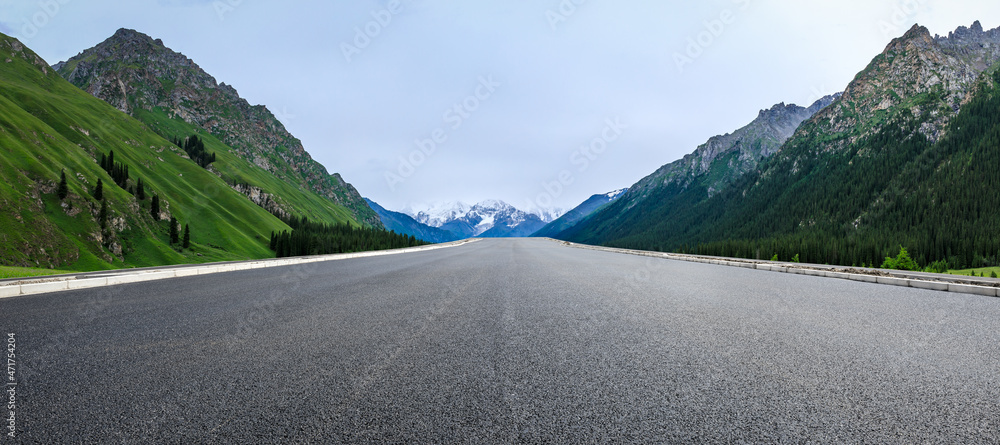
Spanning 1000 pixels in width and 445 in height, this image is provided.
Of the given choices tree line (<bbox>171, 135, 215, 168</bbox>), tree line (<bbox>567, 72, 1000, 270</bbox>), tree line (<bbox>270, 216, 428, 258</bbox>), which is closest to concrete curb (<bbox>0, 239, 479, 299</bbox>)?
tree line (<bbox>270, 216, 428, 258</bbox>)

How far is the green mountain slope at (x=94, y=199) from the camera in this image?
62625 mm

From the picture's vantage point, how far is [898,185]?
446 ft

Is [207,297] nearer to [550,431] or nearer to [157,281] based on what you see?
[157,281]

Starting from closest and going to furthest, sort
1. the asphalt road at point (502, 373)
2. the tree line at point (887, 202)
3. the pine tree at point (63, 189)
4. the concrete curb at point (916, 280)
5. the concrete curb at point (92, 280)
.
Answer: the asphalt road at point (502, 373)
the concrete curb at point (92, 280)
the concrete curb at point (916, 280)
the pine tree at point (63, 189)
the tree line at point (887, 202)

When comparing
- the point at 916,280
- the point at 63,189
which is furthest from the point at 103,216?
the point at 916,280

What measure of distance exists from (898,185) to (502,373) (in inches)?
7242

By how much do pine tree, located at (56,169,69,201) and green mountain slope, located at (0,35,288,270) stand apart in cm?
69

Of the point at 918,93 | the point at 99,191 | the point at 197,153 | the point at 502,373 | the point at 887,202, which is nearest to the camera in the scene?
the point at 502,373

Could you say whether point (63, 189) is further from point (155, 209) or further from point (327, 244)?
point (327, 244)

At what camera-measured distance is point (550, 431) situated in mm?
2998

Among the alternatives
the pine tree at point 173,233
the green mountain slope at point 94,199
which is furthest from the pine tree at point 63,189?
the pine tree at point 173,233

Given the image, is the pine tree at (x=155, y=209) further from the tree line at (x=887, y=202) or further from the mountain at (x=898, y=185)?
the mountain at (x=898, y=185)

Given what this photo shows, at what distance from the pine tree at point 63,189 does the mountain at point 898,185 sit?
11696 cm

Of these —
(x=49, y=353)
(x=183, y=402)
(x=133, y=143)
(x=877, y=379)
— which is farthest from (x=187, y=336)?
(x=133, y=143)
